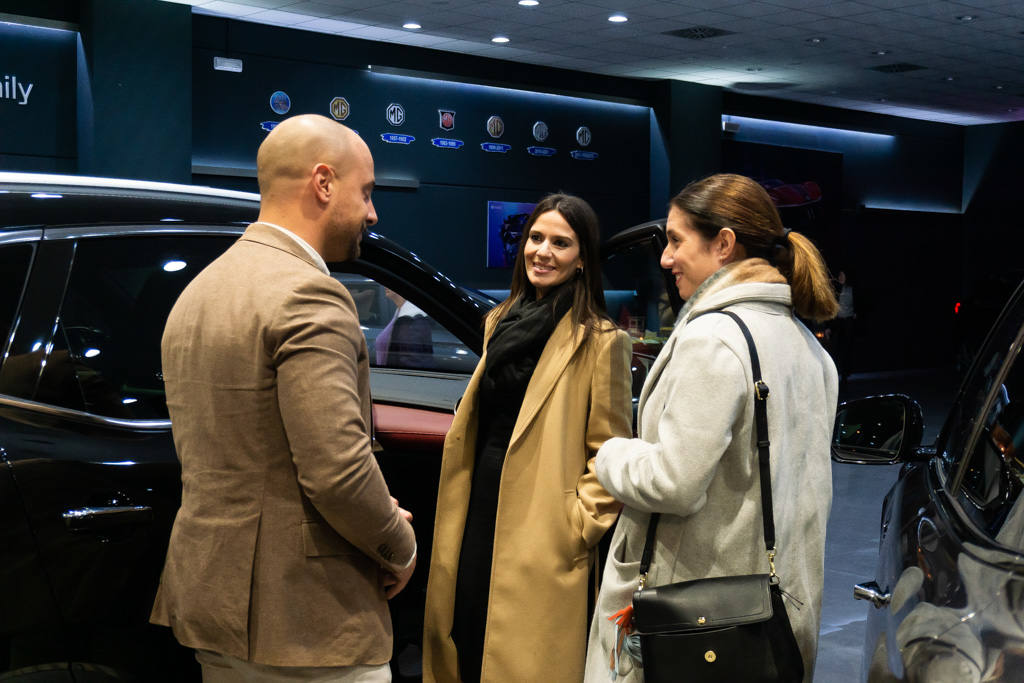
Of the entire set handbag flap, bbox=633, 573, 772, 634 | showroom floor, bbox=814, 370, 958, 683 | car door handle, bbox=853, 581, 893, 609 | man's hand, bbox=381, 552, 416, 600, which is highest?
car door handle, bbox=853, 581, 893, 609

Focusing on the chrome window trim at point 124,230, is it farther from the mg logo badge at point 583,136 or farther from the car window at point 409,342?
the mg logo badge at point 583,136

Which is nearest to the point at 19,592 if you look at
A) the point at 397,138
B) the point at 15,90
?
the point at 15,90

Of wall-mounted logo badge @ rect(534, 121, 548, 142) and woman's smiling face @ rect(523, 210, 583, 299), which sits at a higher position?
wall-mounted logo badge @ rect(534, 121, 548, 142)

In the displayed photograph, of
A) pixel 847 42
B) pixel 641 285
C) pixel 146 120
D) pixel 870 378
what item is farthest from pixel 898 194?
pixel 641 285

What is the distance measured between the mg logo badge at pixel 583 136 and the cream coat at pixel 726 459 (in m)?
10.7

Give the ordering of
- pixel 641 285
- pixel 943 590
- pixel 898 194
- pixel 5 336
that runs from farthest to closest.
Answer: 1. pixel 898 194
2. pixel 641 285
3. pixel 5 336
4. pixel 943 590

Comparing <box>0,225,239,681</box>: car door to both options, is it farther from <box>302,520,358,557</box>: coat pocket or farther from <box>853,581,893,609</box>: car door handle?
<box>853,581,893,609</box>: car door handle

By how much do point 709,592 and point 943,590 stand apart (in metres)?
0.52

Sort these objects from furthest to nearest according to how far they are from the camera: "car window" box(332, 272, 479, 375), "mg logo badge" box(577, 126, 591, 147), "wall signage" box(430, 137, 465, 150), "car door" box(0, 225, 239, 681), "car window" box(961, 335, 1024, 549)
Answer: "mg logo badge" box(577, 126, 591, 147) → "wall signage" box(430, 137, 465, 150) → "car window" box(332, 272, 479, 375) → "car door" box(0, 225, 239, 681) → "car window" box(961, 335, 1024, 549)

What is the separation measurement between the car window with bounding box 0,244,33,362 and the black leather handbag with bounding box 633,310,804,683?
1.23m

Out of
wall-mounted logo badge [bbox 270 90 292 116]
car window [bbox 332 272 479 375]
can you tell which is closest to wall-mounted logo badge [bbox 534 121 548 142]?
wall-mounted logo badge [bbox 270 90 292 116]

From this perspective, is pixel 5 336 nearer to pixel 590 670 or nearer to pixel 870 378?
pixel 590 670

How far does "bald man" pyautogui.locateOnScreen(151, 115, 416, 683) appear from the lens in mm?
1529

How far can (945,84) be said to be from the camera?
13242mm
